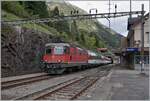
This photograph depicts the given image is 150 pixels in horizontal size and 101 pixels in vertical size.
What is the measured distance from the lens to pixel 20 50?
38469 millimetres

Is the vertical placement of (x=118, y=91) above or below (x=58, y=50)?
below

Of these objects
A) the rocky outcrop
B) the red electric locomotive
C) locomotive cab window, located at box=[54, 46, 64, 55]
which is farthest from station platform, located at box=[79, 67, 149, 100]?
locomotive cab window, located at box=[54, 46, 64, 55]

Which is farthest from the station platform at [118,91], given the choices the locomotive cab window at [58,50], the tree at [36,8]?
the tree at [36,8]

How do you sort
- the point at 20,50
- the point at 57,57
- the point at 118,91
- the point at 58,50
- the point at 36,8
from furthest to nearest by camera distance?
1. the point at 36,8
2. the point at 20,50
3. the point at 58,50
4. the point at 57,57
5. the point at 118,91

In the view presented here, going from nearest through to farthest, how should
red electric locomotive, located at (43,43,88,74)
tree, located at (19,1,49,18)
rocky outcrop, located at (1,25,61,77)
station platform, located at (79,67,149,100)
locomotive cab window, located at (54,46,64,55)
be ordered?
station platform, located at (79,67,149,100), rocky outcrop, located at (1,25,61,77), red electric locomotive, located at (43,43,88,74), locomotive cab window, located at (54,46,64,55), tree, located at (19,1,49,18)

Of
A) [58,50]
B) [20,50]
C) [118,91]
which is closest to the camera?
[118,91]

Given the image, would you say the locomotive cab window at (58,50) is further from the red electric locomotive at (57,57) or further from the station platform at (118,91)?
the station platform at (118,91)

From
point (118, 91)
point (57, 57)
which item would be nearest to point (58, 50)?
point (57, 57)

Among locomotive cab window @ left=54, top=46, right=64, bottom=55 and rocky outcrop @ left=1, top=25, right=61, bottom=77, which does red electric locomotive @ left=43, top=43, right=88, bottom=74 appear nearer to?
locomotive cab window @ left=54, top=46, right=64, bottom=55

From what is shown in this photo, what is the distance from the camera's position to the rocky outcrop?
34031 mm

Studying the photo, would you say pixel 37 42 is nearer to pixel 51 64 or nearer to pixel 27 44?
pixel 27 44

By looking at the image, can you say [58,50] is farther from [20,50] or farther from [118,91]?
[118,91]

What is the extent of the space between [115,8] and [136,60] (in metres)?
11.5

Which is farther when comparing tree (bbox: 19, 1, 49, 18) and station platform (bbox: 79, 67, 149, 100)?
tree (bbox: 19, 1, 49, 18)
